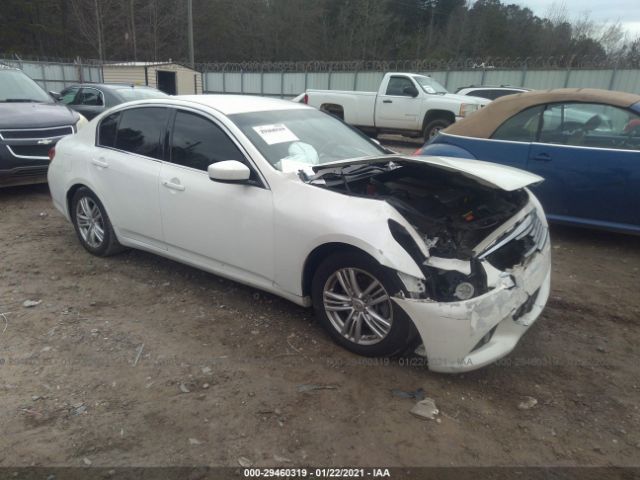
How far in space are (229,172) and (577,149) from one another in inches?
149

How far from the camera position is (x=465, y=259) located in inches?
110

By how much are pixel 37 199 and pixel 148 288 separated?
13.5 ft

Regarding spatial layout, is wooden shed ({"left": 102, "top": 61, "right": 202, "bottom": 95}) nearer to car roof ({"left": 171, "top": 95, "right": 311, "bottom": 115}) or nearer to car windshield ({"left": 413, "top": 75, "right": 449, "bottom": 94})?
car windshield ({"left": 413, "top": 75, "right": 449, "bottom": 94})

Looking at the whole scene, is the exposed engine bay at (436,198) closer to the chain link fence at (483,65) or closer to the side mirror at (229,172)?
the side mirror at (229,172)

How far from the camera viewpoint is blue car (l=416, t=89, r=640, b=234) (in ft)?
15.8

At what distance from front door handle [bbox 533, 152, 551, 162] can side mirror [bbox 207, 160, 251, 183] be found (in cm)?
346

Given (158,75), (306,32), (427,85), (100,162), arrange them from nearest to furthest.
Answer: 1. (100,162)
2. (427,85)
3. (158,75)
4. (306,32)

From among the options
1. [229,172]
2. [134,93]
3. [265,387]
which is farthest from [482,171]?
[134,93]

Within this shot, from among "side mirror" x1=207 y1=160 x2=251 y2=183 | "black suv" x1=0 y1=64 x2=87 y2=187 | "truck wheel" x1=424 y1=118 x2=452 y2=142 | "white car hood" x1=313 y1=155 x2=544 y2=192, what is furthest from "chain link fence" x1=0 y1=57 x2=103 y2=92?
"white car hood" x1=313 y1=155 x2=544 y2=192

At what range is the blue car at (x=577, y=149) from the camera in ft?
15.8

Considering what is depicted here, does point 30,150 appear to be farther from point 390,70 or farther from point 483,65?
point 483,65

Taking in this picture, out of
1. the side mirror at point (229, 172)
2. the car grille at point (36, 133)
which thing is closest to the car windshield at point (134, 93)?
the car grille at point (36, 133)

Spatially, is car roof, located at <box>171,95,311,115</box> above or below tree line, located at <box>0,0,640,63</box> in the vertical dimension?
below

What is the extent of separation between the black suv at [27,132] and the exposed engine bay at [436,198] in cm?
540
